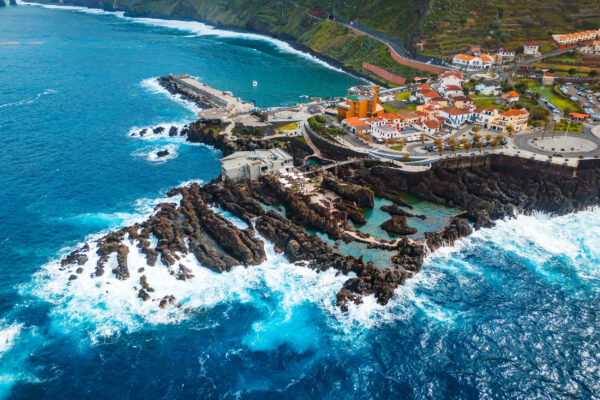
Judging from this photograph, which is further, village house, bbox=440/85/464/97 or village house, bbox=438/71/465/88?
village house, bbox=438/71/465/88

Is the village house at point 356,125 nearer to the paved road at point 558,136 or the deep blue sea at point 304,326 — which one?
the paved road at point 558,136

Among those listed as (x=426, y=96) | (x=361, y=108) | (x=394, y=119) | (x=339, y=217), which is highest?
(x=426, y=96)

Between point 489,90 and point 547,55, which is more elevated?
point 547,55

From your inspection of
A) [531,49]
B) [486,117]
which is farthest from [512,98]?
[531,49]

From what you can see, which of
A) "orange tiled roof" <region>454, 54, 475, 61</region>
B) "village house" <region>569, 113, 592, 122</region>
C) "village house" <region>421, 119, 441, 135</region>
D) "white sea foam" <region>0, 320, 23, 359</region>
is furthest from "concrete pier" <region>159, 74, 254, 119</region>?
"village house" <region>569, 113, 592, 122</region>

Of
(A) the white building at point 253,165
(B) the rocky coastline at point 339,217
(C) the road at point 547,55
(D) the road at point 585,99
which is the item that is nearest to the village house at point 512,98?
(D) the road at point 585,99

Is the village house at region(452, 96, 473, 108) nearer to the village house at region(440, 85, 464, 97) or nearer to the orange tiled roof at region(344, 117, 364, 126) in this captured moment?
the village house at region(440, 85, 464, 97)

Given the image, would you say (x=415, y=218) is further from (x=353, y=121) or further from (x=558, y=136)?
(x=558, y=136)
